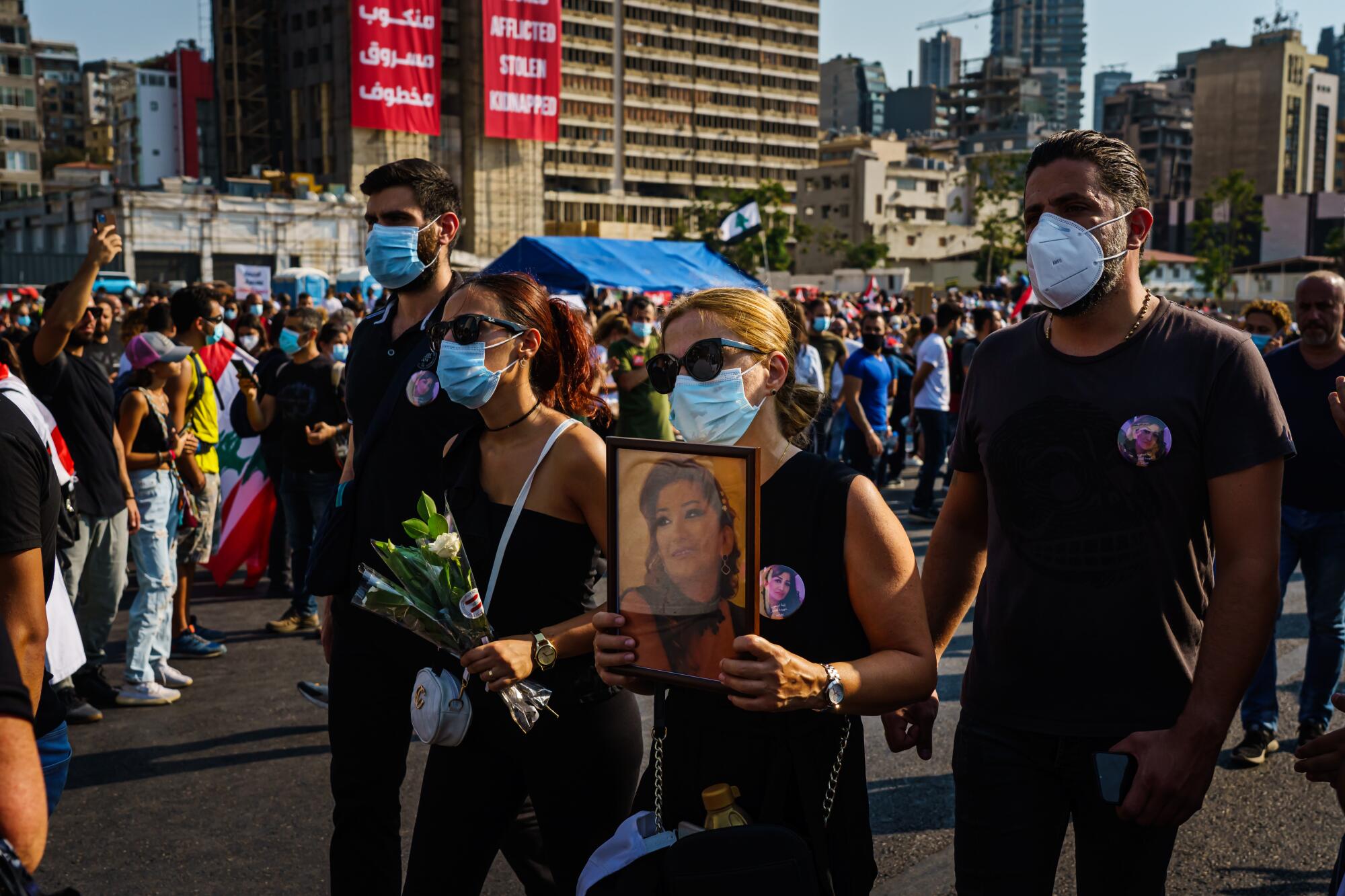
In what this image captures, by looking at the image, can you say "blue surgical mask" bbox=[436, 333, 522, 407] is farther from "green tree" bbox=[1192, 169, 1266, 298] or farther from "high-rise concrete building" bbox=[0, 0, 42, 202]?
"high-rise concrete building" bbox=[0, 0, 42, 202]

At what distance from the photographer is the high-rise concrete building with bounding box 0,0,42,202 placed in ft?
375

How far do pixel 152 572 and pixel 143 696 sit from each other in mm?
643

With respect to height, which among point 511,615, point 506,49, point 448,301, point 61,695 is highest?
point 506,49

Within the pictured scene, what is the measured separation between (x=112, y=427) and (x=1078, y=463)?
16.4 feet

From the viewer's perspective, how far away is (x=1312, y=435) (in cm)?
542

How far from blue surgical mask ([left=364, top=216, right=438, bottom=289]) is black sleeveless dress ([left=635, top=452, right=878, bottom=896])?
6.09 feet

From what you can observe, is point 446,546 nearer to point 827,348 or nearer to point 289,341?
point 289,341

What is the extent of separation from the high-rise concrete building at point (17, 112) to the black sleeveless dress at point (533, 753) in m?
127

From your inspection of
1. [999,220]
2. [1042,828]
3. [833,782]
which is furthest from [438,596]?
[999,220]

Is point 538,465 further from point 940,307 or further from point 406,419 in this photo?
point 940,307

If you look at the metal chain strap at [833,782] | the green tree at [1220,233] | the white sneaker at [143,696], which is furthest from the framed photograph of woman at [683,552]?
the green tree at [1220,233]

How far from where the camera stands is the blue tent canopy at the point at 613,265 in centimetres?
2358

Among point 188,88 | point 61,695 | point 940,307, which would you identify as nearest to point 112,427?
point 61,695

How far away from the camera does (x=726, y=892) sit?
86.6 inches
